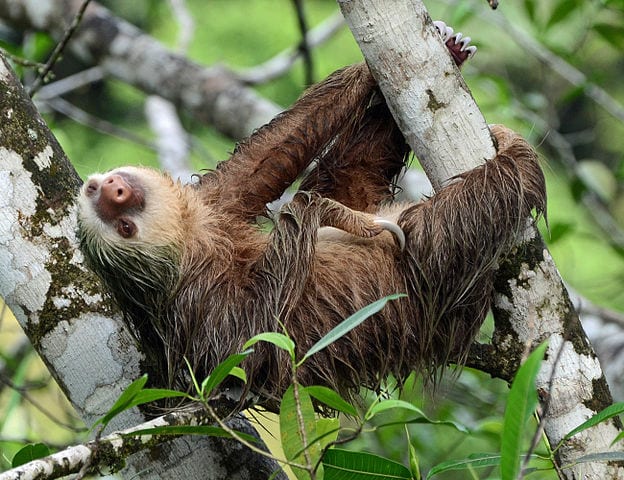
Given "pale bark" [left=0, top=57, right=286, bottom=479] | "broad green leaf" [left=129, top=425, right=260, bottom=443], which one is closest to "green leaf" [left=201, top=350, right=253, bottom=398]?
"broad green leaf" [left=129, top=425, right=260, bottom=443]

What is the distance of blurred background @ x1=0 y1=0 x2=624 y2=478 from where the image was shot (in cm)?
541

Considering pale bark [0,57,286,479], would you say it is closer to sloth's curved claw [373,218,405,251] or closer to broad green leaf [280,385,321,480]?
broad green leaf [280,385,321,480]

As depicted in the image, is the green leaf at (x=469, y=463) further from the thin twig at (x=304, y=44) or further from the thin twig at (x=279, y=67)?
the thin twig at (x=279, y=67)

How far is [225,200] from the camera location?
3748 mm

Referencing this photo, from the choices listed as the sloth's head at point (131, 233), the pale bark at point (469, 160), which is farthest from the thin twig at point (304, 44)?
the pale bark at point (469, 160)

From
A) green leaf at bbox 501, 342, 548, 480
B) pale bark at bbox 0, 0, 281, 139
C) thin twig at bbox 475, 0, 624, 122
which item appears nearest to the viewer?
green leaf at bbox 501, 342, 548, 480

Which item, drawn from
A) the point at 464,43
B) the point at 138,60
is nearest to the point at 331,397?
the point at 464,43

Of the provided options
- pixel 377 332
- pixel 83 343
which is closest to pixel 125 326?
pixel 83 343

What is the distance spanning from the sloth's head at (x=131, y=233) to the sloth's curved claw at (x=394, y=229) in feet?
2.67

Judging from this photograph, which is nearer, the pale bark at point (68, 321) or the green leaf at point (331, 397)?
the green leaf at point (331, 397)

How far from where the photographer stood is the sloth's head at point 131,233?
327cm

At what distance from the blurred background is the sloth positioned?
1.27 ft

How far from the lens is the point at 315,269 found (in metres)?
3.41

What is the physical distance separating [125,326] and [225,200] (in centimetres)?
83
